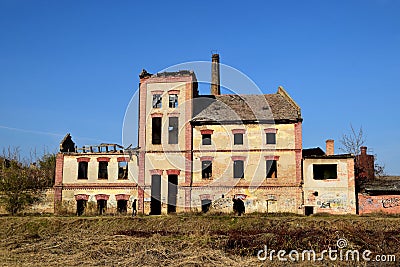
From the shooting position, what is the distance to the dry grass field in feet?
56.9

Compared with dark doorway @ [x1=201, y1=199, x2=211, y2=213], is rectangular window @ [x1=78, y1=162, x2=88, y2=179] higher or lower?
higher

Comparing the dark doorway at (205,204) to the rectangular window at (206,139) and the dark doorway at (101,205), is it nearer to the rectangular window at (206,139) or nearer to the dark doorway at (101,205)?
the rectangular window at (206,139)

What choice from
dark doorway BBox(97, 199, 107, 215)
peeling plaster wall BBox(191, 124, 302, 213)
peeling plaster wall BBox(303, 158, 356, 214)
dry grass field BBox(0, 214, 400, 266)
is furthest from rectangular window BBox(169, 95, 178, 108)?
peeling plaster wall BBox(303, 158, 356, 214)

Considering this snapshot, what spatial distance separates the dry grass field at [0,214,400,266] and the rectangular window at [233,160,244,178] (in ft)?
23.9

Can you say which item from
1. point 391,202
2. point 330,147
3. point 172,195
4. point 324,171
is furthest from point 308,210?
point 172,195

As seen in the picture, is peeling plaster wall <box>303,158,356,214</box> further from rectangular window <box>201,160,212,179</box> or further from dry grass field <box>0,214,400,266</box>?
rectangular window <box>201,160,212,179</box>

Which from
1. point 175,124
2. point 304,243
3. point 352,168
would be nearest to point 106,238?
point 304,243

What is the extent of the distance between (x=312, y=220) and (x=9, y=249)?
16.6m

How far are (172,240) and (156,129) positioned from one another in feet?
55.4

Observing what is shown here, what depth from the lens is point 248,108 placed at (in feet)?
128

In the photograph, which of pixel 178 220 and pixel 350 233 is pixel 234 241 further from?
pixel 178 220

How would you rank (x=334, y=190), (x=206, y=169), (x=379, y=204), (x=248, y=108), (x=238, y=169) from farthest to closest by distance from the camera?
(x=248, y=108) → (x=206, y=169) → (x=238, y=169) → (x=334, y=190) → (x=379, y=204)

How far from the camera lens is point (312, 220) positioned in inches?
1085

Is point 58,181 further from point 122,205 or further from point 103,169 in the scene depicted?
point 122,205
